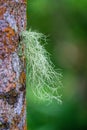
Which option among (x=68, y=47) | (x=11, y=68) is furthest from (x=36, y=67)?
(x=68, y=47)

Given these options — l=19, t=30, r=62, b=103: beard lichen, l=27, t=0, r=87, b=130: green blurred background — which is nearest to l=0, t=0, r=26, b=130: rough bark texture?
l=19, t=30, r=62, b=103: beard lichen

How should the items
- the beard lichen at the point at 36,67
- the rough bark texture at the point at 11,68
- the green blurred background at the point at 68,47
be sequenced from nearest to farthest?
the rough bark texture at the point at 11,68 < the beard lichen at the point at 36,67 < the green blurred background at the point at 68,47

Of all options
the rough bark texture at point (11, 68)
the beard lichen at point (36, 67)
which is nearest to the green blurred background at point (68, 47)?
the beard lichen at point (36, 67)

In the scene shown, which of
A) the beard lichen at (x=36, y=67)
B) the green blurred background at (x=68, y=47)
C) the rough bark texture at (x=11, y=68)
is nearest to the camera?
the rough bark texture at (x=11, y=68)

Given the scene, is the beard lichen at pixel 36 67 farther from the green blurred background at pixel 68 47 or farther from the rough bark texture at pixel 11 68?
the green blurred background at pixel 68 47

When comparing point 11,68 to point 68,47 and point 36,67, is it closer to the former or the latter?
point 36,67

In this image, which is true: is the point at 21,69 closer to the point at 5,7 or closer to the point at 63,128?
the point at 5,7

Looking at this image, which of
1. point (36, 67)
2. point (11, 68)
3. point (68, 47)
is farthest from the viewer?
point (68, 47)

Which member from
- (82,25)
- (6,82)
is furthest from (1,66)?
(82,25)
